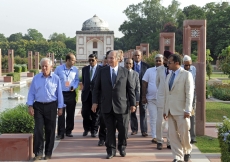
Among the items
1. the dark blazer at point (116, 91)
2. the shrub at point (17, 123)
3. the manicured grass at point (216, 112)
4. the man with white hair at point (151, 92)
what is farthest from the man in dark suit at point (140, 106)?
the manicured grass at point (216, 112)

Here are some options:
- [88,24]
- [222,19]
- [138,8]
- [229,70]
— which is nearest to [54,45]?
[88,24]

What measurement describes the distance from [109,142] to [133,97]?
692mm

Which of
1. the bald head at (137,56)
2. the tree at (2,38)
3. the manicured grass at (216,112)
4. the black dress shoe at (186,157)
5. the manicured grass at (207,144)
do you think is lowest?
the manicured grass at (207,144)

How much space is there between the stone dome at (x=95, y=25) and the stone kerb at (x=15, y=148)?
6572cm

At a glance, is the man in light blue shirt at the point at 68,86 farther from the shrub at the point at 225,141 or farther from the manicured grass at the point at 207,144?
the shrub at the point at 225,141

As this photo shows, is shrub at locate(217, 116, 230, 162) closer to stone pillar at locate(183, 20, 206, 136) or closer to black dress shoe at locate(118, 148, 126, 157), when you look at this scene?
black dress shoe at locate(118, 148, 126, 157)

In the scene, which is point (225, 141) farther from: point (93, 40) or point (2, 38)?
point (2, 38)

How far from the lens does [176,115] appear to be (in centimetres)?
505

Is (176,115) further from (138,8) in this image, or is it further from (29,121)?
(138,8)

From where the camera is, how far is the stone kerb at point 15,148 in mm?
5246

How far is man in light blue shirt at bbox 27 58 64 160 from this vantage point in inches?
209

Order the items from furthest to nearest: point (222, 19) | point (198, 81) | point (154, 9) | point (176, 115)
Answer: point (154, 9) < point (222, 19) < point (198, 81) < point (176, 115)

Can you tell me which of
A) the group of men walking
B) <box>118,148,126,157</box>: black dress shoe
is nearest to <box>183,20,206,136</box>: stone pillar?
the group of men walking

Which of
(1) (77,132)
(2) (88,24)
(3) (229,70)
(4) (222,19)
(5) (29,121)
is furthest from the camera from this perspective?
(2) (88,24)
